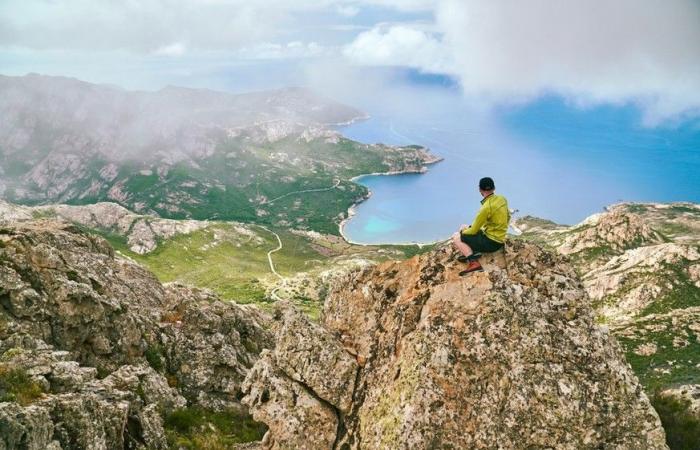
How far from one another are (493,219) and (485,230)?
63 centimetres

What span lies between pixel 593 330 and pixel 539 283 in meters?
2.71

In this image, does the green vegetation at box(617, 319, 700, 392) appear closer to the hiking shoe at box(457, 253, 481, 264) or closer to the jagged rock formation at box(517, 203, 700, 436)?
the jagged rock formation at box(517, 203, 700, 436)

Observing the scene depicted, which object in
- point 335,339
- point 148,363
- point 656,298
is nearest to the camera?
point 335,339

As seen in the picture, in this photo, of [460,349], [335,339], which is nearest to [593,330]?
[460,349]

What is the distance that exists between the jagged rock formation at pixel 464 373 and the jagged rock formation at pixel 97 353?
6269 mm

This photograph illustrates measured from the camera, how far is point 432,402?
56.7 feet

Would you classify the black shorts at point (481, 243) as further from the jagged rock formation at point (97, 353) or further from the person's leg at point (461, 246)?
the jagged rock formation at point (97, 353)

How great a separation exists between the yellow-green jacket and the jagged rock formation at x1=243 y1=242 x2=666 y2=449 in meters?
1.57

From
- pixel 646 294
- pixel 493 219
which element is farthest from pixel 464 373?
pixel 646 294

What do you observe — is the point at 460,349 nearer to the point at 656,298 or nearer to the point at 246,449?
the point at 246,449

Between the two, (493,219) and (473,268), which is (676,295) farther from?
(493,219)

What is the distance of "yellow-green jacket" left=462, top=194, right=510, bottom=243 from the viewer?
1952 cm

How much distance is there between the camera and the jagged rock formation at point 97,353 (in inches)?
652

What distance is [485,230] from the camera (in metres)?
20.0
